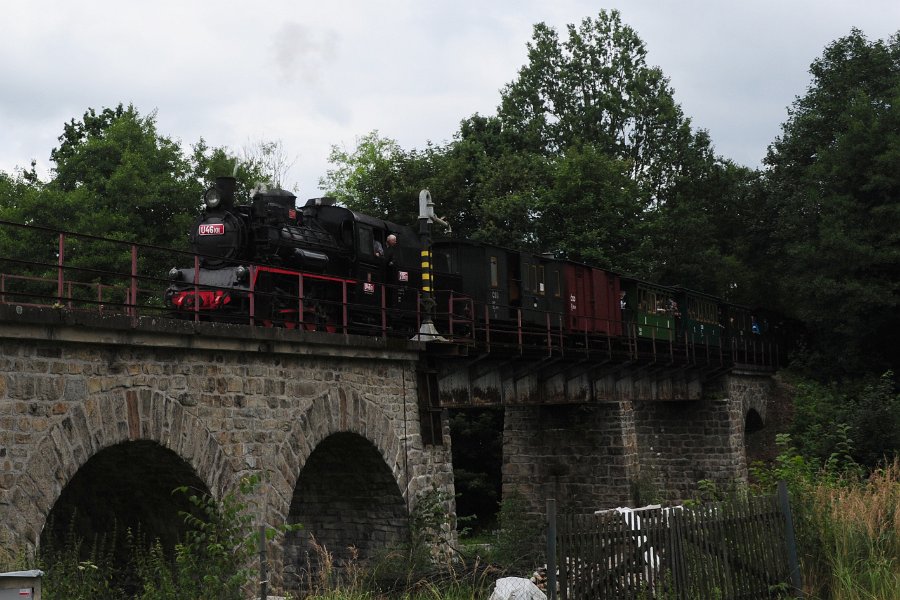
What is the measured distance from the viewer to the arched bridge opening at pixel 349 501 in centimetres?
1644

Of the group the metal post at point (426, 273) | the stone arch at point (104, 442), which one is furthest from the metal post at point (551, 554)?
the metal post at point (426, 273)

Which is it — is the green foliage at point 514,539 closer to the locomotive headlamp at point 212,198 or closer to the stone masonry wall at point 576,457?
the stone masonry wall at point 576,457

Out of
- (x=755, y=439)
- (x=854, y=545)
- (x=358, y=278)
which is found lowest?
(x=854, y=545)

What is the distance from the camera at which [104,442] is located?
1133 cm

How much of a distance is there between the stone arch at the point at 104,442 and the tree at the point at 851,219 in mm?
27171

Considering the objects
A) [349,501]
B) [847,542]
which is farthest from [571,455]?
[847,542]

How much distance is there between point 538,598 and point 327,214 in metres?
10.00

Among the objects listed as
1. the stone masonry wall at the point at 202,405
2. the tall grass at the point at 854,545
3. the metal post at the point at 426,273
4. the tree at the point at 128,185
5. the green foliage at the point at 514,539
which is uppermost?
the tree at the point at 128,185

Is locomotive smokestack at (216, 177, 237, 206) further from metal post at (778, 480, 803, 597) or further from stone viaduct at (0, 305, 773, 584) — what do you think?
metal post at (778, 480, 803, 597)

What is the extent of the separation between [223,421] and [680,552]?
19.2ft

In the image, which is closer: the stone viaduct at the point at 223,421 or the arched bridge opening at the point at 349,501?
the stone viaduct at the point at 223,421

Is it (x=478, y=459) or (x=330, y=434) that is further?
(x=478, y=459)

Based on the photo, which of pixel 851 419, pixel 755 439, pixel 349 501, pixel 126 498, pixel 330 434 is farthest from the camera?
pixel 755 439

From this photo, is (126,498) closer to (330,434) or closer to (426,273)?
(330,434)
